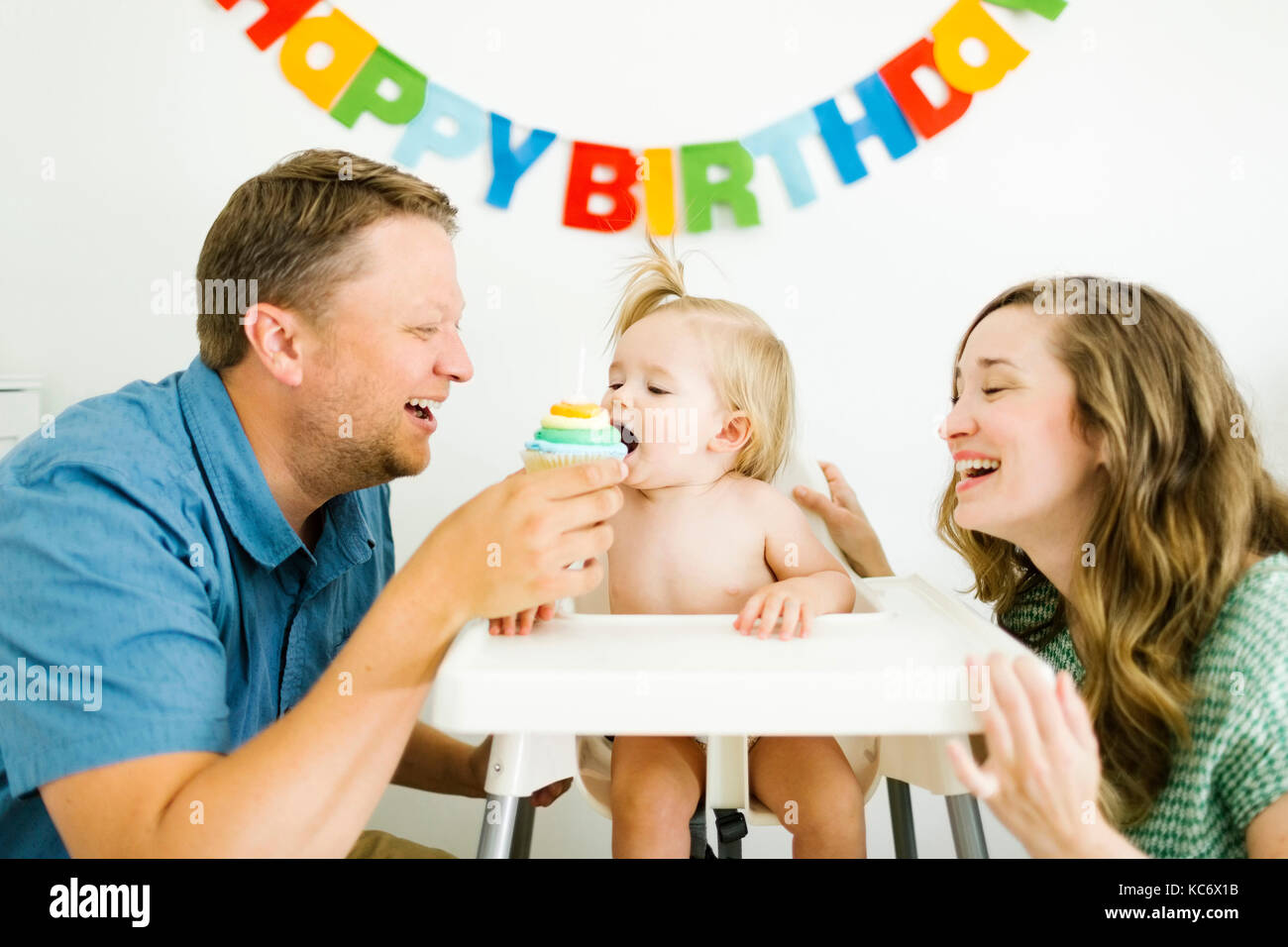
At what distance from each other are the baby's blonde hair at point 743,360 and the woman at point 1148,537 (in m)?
0.29

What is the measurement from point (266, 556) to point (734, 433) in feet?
2.08

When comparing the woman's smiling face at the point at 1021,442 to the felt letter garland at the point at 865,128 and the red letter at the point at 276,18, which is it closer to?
the felt letter garland at the point at 865,128

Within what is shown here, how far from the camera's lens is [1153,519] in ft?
3.76

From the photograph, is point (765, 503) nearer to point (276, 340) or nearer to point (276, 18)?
point (276, 340)

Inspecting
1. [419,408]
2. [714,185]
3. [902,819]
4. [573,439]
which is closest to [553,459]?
[573,439]

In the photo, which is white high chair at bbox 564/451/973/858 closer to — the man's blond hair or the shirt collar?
→ the shirt collar

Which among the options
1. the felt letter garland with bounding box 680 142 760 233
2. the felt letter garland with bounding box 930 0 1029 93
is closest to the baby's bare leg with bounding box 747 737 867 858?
the felt letter garland with bounding box 680 142 760 233

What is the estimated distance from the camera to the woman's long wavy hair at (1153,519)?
3.58 ft

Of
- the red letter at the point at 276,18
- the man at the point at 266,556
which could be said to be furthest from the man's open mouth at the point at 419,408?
the red letter at the point at 276,18

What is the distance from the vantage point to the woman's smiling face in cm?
116

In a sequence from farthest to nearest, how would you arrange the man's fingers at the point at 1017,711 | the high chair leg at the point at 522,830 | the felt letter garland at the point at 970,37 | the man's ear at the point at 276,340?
1. the felt letter garland at the point at 970,37
2. the high chair leg at the point at 522,830
3. the man's ear at the point at 276,340
4. the man's fingers at the point at 1017,711

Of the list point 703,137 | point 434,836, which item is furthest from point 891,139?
point 434,836

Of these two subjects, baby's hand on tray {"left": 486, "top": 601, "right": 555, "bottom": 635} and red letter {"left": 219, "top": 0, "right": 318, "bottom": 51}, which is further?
red letter {"left": 219, "top": 0, "right": 318, "bottom": 51}

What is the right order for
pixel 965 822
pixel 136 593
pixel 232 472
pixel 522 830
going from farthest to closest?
pixel 522 830 → pixel 232 472 → pixel 965 822 → pixel 136 593
